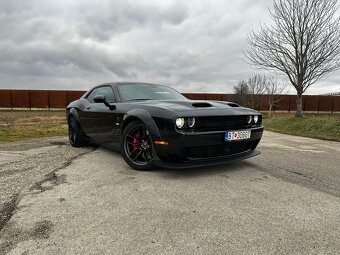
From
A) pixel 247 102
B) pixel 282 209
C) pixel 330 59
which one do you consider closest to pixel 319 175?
pixel 282 209

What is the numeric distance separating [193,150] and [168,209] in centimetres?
93

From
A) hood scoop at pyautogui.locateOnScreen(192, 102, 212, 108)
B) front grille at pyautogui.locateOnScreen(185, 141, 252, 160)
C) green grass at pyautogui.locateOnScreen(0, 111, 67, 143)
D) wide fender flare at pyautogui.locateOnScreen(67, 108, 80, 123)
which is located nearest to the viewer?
front grille at pyautogui.locateOnScreen(185, 141, 252, 160)

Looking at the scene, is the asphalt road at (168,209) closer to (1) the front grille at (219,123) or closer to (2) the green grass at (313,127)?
(1) the front grille at (219,123)

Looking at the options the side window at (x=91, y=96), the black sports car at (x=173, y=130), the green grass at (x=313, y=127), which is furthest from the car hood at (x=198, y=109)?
the green grass at (x=313, y=127)

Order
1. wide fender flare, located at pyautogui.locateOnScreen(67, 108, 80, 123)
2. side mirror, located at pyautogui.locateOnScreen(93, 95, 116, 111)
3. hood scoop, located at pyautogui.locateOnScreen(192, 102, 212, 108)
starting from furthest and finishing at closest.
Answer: wide fender flare, located at pyautogui.locateOnScreen(67, 108, 80, 123)
side mirror, located at pyautogui.locateOnScreen(93, 95, 116, 111)
hood scoop, located at pyautogui.locateOnScreen(192, 102, 212, 108)

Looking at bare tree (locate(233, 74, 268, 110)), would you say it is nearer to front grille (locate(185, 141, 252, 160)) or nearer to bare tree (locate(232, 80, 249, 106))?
bare tree (locate(232, 80, 249, 106))

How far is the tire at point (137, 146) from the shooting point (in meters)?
3.28

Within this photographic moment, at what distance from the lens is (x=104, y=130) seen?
4176 mm

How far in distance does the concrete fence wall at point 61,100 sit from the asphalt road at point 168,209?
951 inches

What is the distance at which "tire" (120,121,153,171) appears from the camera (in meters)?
3.28

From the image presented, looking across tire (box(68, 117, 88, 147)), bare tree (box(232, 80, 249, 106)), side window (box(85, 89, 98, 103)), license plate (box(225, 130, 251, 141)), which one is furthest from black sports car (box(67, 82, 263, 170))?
bare tree (box(232, 80, 249, 106))

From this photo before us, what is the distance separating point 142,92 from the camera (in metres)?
4.20

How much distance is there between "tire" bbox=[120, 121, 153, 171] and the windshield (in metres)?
0.67

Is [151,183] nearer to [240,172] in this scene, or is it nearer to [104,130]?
[240,172]
